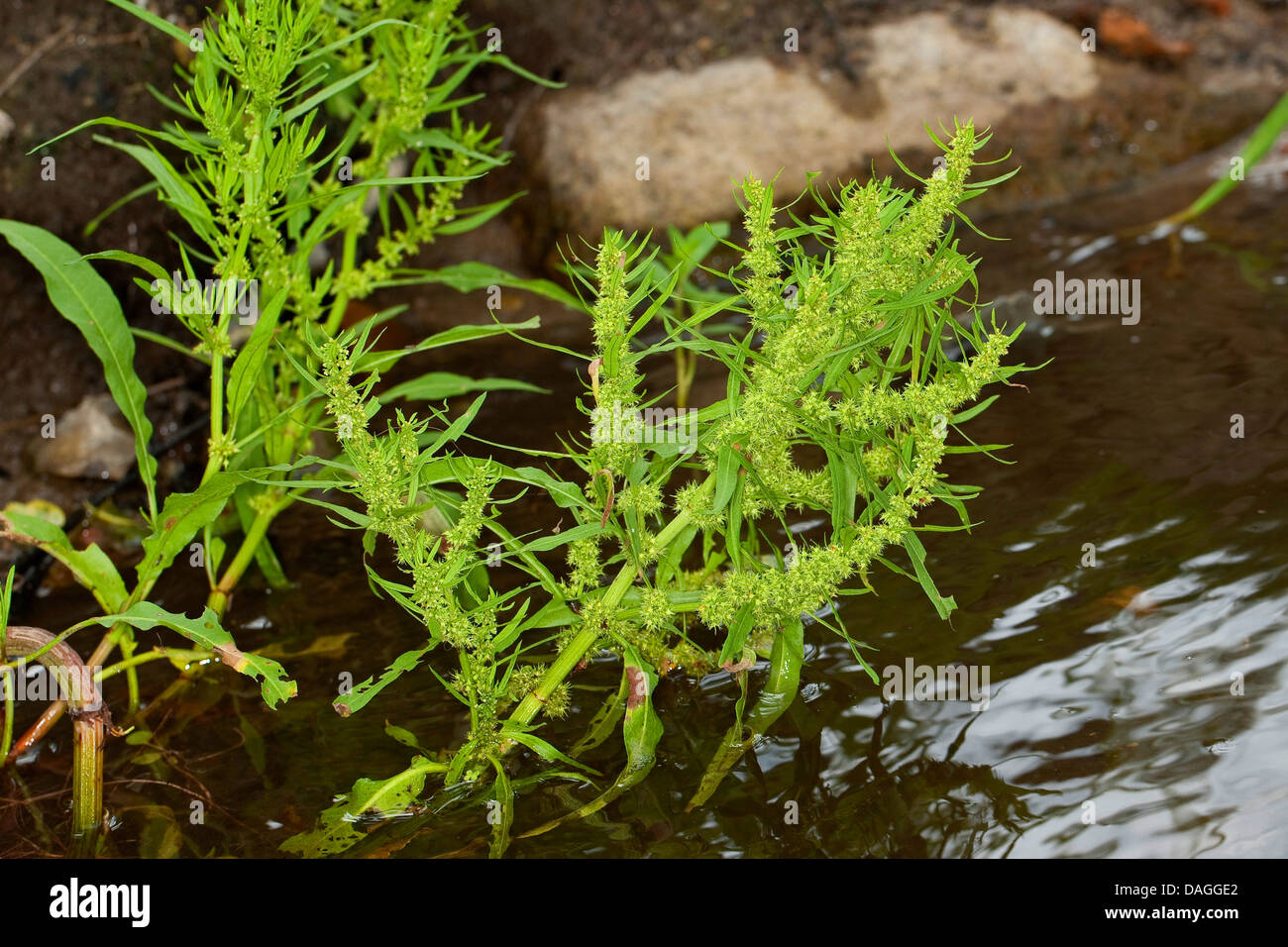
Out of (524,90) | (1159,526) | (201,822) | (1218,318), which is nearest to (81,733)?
(201,822)

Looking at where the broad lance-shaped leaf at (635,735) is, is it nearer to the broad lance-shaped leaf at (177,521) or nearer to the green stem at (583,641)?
the green stem at (583,641)

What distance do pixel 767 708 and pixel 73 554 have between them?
51.8 inches

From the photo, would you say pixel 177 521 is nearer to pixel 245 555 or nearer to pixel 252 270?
pixel 245 555

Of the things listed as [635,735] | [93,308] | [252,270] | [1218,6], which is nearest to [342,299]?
[252,270]

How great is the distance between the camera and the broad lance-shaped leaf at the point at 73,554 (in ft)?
6.98

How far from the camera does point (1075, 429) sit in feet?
9.91

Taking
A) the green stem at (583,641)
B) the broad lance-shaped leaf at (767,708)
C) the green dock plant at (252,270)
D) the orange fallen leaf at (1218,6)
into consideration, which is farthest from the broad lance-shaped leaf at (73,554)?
the orange fallen leaf at (1218,6)

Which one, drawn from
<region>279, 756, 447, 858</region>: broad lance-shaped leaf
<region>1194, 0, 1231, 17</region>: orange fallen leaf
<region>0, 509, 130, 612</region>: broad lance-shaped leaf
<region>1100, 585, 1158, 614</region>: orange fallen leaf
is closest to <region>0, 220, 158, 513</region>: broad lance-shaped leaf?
<region>0, 509, 130, 612</region>: broad lance-shaped leaf

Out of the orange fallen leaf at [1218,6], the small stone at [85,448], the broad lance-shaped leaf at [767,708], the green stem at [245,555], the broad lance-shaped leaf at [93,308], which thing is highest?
the orange fallen leaf at [1218,6]

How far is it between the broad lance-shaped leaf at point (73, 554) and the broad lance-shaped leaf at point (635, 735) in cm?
92

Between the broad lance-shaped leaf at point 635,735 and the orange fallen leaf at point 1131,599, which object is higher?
the orange fallen leaf at point 1131,599

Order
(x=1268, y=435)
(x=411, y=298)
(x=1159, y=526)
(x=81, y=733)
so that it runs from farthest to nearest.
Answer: (x=411, y=298)
(x=1268, y=435)
(x=1159, y=526)
(x=81, y=733)
